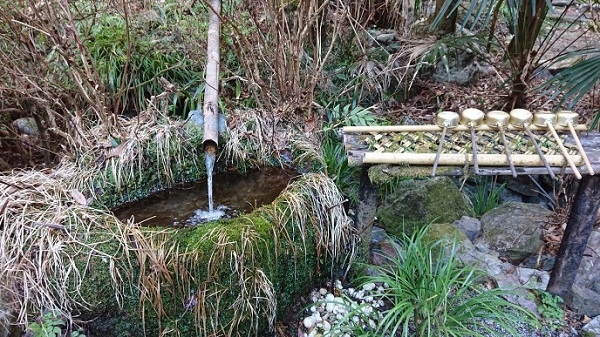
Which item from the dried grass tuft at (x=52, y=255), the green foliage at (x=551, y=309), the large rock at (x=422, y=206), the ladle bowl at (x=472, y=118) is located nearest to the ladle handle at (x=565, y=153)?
the ladle bowl at (x=472, y=118)

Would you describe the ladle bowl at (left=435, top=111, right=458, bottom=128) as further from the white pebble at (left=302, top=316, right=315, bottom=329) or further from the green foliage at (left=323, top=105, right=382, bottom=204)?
the white pebble at (left=302, top=316, right=315, bottom=329)

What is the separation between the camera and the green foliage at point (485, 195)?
125 inches

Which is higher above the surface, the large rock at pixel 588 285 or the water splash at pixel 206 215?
the water splash at pixel 206 215

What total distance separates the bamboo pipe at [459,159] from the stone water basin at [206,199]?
2.05 feet

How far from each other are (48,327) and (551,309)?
7.34 ft

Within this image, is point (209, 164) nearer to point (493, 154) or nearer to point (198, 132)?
point (198, 132)

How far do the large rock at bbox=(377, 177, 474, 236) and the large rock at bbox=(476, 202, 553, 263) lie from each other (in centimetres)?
18

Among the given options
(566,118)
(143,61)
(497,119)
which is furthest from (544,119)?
(143,61)

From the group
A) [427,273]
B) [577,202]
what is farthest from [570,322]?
[427,273]

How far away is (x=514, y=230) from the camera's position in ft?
9.12

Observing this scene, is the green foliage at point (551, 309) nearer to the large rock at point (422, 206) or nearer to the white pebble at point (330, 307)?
the large rock at point (422, 206)

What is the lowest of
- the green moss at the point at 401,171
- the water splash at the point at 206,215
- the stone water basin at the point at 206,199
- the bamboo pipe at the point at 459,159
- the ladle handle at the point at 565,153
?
the water splash at the point at 206,215

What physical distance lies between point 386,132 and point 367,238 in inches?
22.4

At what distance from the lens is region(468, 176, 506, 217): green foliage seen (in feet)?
10.4
